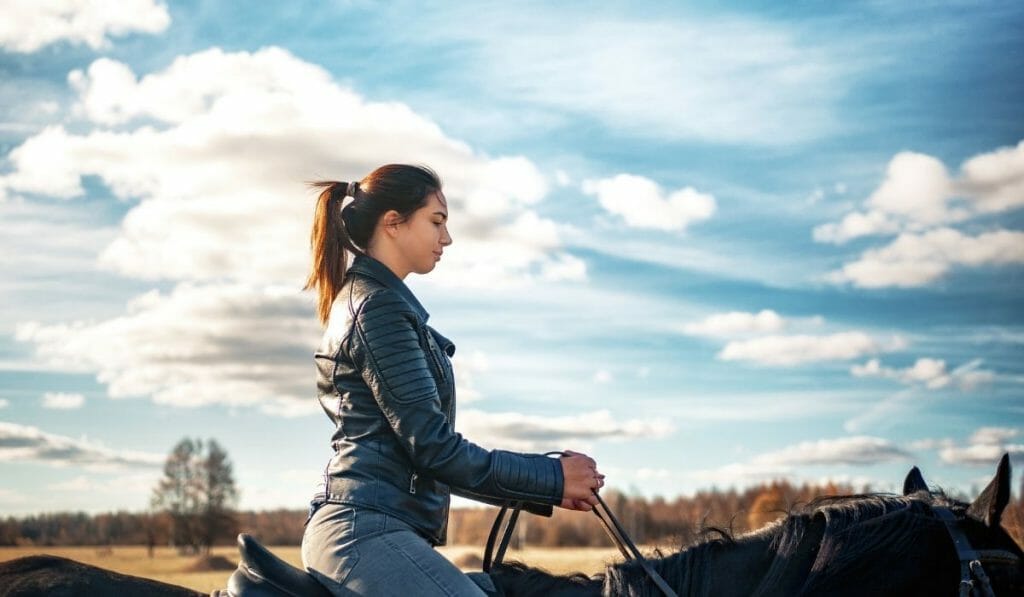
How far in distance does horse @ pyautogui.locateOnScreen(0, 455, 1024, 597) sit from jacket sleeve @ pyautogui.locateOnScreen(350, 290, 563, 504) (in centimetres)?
56

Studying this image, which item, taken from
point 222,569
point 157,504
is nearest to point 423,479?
point 222,569

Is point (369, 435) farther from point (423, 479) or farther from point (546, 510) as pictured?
point (546, 510)

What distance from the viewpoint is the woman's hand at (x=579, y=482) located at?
12.4 feet

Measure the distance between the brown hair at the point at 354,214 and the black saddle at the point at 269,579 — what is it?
1140 mm

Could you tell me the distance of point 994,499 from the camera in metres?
3.58

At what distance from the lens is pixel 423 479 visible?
12.5 ft

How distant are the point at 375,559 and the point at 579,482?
0.88 metres

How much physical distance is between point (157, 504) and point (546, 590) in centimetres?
7081

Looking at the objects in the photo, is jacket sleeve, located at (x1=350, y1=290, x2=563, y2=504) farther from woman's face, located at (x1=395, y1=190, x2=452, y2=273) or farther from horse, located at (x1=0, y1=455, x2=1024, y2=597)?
horse, located at (x1=0, y1=455, x2=1024, y2=597)

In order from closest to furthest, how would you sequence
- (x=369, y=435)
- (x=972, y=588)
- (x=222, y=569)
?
(x=972, y=588)
(x=369, y=435)
(x=222, y=569)

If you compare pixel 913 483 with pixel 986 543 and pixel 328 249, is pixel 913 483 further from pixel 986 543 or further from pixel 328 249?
pixel 328 249

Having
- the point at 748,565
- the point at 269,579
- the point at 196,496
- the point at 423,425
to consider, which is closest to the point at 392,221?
the point at 423,425

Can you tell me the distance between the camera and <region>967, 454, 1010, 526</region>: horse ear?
3533 millimetres

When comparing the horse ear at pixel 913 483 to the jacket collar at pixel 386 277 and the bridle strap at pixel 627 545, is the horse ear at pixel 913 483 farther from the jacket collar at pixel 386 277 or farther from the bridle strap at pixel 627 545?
the jacket collar at pixel 386 277
